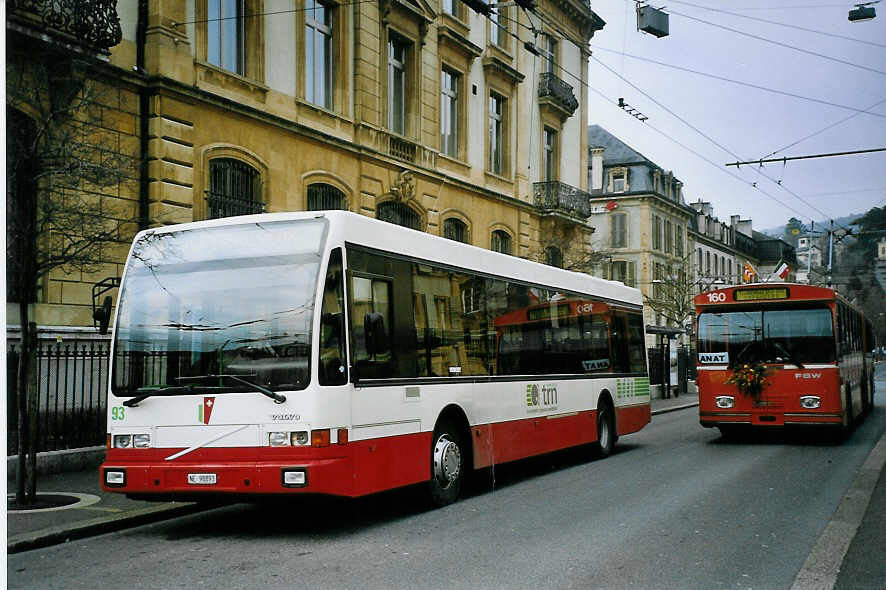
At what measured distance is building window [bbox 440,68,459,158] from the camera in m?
27.2

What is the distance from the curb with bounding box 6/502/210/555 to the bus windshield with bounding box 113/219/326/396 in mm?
1280

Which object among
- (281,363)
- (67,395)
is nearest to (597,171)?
(67,395)

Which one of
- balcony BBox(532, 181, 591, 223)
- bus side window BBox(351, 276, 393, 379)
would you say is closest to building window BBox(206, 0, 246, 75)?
bus side window BBox(351, 276, 393, 379)

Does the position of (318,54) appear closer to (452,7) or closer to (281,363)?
(452,7)

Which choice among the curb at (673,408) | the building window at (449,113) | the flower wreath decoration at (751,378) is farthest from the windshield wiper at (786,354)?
the building window at (449,113)

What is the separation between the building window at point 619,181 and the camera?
7012cm

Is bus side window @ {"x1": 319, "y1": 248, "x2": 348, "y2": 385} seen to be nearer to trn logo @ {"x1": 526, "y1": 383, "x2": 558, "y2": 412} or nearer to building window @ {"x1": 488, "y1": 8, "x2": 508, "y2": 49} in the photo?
trn logo @ {"x1": 526, "y1": 383, "x2": 558, "y2": 412}

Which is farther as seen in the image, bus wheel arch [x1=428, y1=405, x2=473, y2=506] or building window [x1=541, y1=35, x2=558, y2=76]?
building window [x1=541, y1=35, x2=558, y2=76]

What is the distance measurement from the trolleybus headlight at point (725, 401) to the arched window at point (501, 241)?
1282cm

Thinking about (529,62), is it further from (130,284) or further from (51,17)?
(130,284)

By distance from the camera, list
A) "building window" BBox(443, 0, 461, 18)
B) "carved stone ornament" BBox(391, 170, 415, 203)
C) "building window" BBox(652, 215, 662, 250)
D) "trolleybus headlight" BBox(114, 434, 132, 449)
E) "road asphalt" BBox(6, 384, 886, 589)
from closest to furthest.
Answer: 1. "road asphalt" BBox(6, 384, 886, 589)
2. "trolleybus headlight" BBox(114, 434, 132, 449)
3. "carved stone ornament" BBox(391, 170, 415, 203)
4. "building window" BBox(443, 0, 461, 18)
5. "building window" BBox(652, 215, 662, 250)

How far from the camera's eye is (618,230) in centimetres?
6956

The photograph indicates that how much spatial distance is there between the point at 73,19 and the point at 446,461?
8873 millimetres

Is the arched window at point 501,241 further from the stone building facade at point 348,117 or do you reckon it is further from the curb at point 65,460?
the curb at point 65,460
